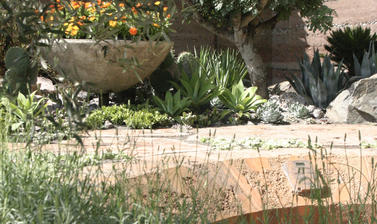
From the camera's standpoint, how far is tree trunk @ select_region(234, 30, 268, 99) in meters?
7.33

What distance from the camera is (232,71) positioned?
6.93 meters

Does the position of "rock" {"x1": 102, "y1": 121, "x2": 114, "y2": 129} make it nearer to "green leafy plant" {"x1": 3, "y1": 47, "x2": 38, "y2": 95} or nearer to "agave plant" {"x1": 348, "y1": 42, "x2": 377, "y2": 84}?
"green leafy plant" {"x1": 3, "y1": 47, "x2": 38, "y2": 95}

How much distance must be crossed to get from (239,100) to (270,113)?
0.43m

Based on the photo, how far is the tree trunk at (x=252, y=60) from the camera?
733 cm

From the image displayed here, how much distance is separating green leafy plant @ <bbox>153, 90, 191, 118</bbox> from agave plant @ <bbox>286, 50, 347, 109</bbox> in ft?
6.61

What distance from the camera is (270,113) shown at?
606cm

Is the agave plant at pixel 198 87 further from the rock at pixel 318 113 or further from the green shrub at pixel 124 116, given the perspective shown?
the rock at pixel 318 113

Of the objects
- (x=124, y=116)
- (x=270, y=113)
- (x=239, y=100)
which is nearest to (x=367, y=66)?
(x=270, y=113)

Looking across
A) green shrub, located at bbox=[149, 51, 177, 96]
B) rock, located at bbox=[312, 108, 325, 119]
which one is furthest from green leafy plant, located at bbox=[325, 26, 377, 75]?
green shrub, located at bbox=[149, 51, 177, 96]

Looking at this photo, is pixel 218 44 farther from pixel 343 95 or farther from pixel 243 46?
pixel 343 95

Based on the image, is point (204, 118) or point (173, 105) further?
point (173, 105)

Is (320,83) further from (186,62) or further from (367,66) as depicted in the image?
(186,62)

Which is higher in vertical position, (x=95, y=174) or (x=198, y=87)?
(x=198, y=87)

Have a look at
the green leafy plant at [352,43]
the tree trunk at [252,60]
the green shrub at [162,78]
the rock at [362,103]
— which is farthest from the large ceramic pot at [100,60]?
the green leafy plant at [352,43]
